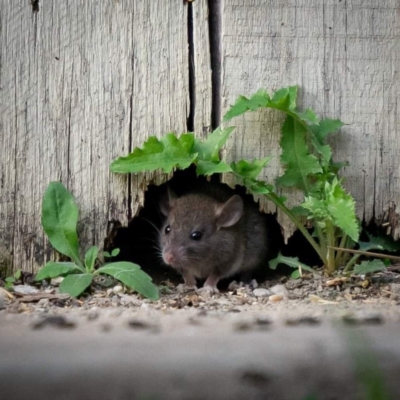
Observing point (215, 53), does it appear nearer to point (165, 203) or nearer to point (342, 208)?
point (342, 208)

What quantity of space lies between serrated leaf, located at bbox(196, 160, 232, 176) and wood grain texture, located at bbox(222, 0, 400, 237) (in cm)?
42

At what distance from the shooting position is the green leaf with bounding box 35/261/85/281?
5445 millimetres

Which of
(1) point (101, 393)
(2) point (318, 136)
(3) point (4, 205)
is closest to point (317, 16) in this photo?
(2) point (318, 136)

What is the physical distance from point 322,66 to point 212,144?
1.08 m

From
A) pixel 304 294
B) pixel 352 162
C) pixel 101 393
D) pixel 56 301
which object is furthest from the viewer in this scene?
pixel 352 162

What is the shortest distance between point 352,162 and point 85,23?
234 centimetres

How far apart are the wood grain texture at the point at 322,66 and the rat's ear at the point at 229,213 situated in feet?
2.77

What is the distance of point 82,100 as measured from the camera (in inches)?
225

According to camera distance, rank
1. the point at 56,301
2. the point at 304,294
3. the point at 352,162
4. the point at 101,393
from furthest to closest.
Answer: the point at 352,162, the point at 304,294, the point at 56,301, the point at 101,393

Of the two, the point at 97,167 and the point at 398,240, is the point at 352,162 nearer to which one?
the point at 398,240

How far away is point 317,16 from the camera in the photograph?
5688 millimetres

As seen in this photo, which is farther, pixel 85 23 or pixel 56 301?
pixel 85 23

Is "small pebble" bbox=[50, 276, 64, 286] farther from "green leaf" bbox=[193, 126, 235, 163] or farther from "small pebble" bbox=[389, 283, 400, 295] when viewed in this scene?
"small pebble" bbox=[389, 283, 400, 295]

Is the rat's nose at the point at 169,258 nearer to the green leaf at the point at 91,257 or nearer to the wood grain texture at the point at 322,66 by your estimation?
the green leaf at the point at 91,257
